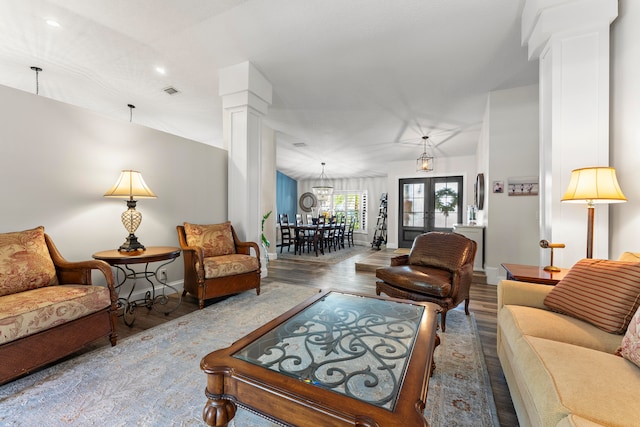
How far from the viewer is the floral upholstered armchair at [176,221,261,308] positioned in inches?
108

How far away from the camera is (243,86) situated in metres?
3.63

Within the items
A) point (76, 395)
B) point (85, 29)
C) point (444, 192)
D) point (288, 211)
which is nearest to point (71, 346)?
point (76, 395)

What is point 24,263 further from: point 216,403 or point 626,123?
point 626,123

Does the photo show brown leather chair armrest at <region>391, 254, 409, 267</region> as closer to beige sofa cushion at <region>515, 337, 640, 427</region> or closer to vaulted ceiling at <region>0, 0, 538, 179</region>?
beige sofa cushion at <region>515, 337, 640, 427</region>

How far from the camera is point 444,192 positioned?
701 centimetres

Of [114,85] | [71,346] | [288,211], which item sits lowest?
[71,346]

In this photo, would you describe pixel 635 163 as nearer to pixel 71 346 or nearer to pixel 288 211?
pixel 71 346

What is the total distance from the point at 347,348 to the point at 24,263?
2.34m

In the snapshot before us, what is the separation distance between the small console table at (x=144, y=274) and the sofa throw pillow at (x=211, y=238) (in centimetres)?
30

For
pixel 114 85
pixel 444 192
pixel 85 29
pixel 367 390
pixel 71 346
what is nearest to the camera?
pixel 367 390

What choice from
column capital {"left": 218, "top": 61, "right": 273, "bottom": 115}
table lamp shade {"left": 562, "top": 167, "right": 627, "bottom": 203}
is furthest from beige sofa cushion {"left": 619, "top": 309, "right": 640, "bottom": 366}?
column capital {"left": 218, "top": 61, "right": 273, "bottom": 115}

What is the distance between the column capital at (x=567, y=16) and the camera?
2053mm

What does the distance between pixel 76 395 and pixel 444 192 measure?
7478mm

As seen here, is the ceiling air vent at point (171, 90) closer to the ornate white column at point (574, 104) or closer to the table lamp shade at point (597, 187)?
the ornate white column at point (574, 104)
